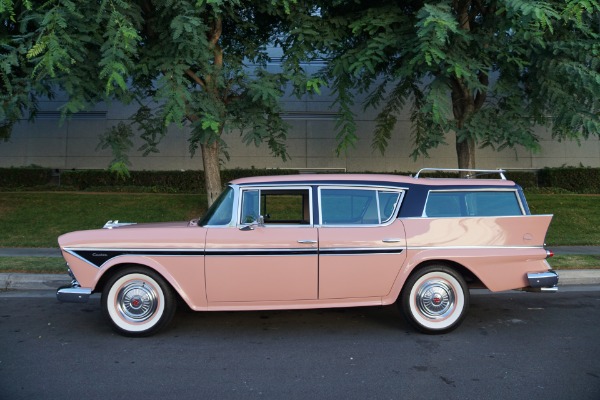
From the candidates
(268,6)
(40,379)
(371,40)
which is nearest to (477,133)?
(371,40)

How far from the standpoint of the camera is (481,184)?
5645 millimetres

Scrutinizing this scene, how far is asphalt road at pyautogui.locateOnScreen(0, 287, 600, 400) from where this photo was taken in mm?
3939

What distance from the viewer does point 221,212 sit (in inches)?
215

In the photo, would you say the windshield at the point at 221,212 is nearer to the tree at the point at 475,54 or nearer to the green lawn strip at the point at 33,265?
the green lawn strip at the point at 33,265

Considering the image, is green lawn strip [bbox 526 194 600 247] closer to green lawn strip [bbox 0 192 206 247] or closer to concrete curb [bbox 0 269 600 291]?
concrete curb [bbox 0 269 600 291]

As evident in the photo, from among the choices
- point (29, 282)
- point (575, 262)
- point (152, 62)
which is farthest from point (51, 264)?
point (575, 262)

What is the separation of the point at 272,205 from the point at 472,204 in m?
2.27

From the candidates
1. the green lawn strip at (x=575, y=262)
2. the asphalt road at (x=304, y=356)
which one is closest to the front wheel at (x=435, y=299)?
the asphalt road at (x=304, y=356)

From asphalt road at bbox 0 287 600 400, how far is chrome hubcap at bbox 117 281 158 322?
0.26 metres

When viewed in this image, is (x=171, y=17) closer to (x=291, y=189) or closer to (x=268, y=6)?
(x=268, y=6)

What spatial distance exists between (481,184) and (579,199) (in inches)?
405

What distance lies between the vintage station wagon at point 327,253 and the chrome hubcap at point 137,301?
11 millimetres

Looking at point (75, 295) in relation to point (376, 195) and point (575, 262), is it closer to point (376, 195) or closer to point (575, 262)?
point (376, 195)

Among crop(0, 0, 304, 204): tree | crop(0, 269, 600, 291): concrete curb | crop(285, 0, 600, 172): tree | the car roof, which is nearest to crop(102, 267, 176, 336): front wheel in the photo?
the car roof
